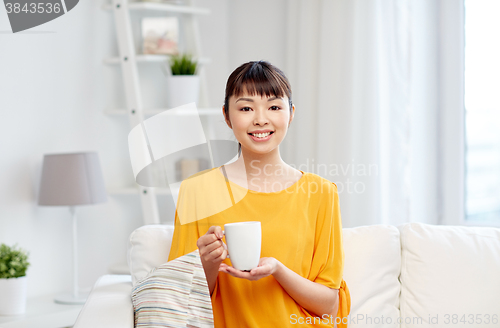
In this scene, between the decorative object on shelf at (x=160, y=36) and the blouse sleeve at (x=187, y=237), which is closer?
the blouse sleeve at (x=187, y=237)

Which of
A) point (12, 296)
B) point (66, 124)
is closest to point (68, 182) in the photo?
point (66, 124)

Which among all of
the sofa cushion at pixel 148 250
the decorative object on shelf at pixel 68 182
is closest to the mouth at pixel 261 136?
the sofa cushion at pixel 148 250

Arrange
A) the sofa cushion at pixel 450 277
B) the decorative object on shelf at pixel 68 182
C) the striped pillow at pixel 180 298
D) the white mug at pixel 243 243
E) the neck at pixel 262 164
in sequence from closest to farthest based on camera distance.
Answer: the white mug at pixel 243 243
the striped pillow at pixel 180 298
the neck at pixel 262 164
the sofa cushion at pixel 450 277
the decorative object on shelf at pixel 68 182

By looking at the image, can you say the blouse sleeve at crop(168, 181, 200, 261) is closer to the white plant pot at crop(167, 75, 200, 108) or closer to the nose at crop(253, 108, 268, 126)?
the nose at crop(253, 108, 268, 126)

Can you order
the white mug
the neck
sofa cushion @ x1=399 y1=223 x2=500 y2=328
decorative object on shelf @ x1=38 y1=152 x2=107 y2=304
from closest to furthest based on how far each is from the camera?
the white mug, the neck, sofa cushion @ x1=399 y1=223 x2=500 y2=328, decorative object on shelf @ x1=38 y1=152 x2=107 y2=304

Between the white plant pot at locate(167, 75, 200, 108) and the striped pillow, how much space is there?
137 cm

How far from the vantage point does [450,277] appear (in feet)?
5.08

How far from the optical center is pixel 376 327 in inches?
61.6

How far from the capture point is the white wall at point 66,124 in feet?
7.41

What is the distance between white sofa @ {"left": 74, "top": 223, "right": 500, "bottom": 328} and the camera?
59.7 inches

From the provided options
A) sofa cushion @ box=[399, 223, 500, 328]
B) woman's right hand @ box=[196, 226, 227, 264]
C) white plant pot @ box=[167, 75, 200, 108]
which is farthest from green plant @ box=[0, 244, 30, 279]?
sofa cushion @ box=[399, 223, 500, 328]

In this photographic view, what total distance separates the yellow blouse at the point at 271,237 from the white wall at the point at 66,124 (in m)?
1.24

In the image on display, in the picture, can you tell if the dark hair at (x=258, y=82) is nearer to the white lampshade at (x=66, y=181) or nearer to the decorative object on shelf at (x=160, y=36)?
the white lampshade at (x=66, y=181)

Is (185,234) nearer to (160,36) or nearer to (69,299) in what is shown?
(69,299)
